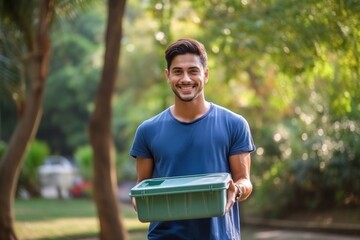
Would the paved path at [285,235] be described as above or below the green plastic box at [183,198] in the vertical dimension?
below

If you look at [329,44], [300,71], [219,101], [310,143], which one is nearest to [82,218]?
[219,101]

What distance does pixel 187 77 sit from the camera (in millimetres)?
3578

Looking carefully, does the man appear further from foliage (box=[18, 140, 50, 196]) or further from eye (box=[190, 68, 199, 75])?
foliage (box=[18, 140, 50, 196])

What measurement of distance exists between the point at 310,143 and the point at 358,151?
5.30ft

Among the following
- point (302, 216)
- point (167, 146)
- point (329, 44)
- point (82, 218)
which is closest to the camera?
point (167, 146)

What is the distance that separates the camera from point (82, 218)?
17.1m

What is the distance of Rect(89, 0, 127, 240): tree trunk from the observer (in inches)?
418

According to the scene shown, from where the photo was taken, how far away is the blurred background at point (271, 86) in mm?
7961

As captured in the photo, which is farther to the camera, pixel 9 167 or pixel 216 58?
pixel 216 58

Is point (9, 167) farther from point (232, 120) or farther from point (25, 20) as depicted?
point (232, 120)

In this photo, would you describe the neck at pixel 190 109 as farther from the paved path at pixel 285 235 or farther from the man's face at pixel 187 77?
the paved path at pixel 285 235

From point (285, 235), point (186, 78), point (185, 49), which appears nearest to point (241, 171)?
point (186, 78)

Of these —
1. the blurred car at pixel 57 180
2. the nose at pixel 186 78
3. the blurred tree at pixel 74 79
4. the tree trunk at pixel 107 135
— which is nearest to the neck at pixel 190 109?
the nose at pixel 186 78

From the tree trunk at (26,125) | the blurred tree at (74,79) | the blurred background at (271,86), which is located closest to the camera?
the blurred background at (271,86)
